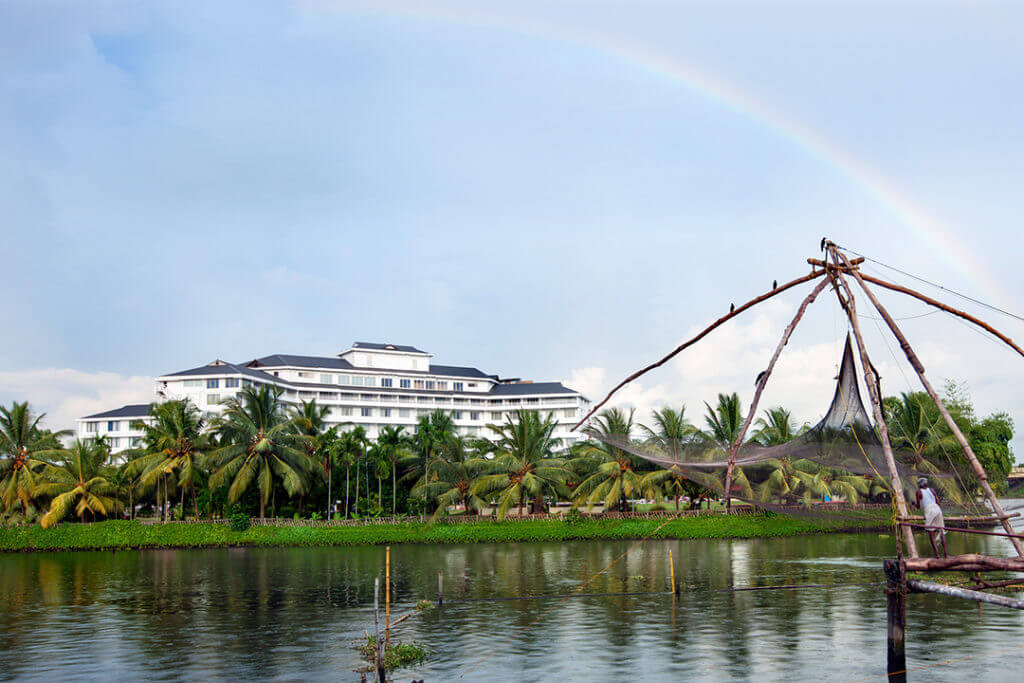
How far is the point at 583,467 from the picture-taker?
61219 mm

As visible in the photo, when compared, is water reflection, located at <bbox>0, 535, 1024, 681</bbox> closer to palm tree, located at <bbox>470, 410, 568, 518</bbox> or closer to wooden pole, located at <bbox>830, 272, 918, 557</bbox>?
wooden pole, located at <bbox>830, 272, 918, 557</bbox>

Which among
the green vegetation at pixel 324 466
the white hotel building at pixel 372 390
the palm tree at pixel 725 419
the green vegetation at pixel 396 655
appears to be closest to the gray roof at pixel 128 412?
the white hotel building at pixel 372 390

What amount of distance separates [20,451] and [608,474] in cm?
4089

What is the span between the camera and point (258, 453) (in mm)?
58250

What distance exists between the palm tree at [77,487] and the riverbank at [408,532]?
4.74 feet

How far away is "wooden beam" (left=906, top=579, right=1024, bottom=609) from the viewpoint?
13.8 meters

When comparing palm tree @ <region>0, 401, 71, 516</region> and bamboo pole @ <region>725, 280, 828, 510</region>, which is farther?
palm tree @ <region>0, 401, 71, 516</region>

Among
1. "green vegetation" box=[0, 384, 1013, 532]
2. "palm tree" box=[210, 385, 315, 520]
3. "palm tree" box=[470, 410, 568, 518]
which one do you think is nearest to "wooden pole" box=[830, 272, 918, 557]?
"green vegetation" box=[0, 384, 1013, 532]

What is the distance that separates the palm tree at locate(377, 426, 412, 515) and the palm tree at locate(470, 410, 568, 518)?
6.22 meters

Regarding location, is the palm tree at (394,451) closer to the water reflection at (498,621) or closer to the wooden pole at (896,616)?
the water reflection at (498,621)

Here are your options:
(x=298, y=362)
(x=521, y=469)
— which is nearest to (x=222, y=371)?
(x=298, y=362)

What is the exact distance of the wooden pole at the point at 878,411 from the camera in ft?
52.0

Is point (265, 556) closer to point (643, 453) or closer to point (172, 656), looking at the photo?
point (172, 656)

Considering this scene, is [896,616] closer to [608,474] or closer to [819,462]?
[819,462]
